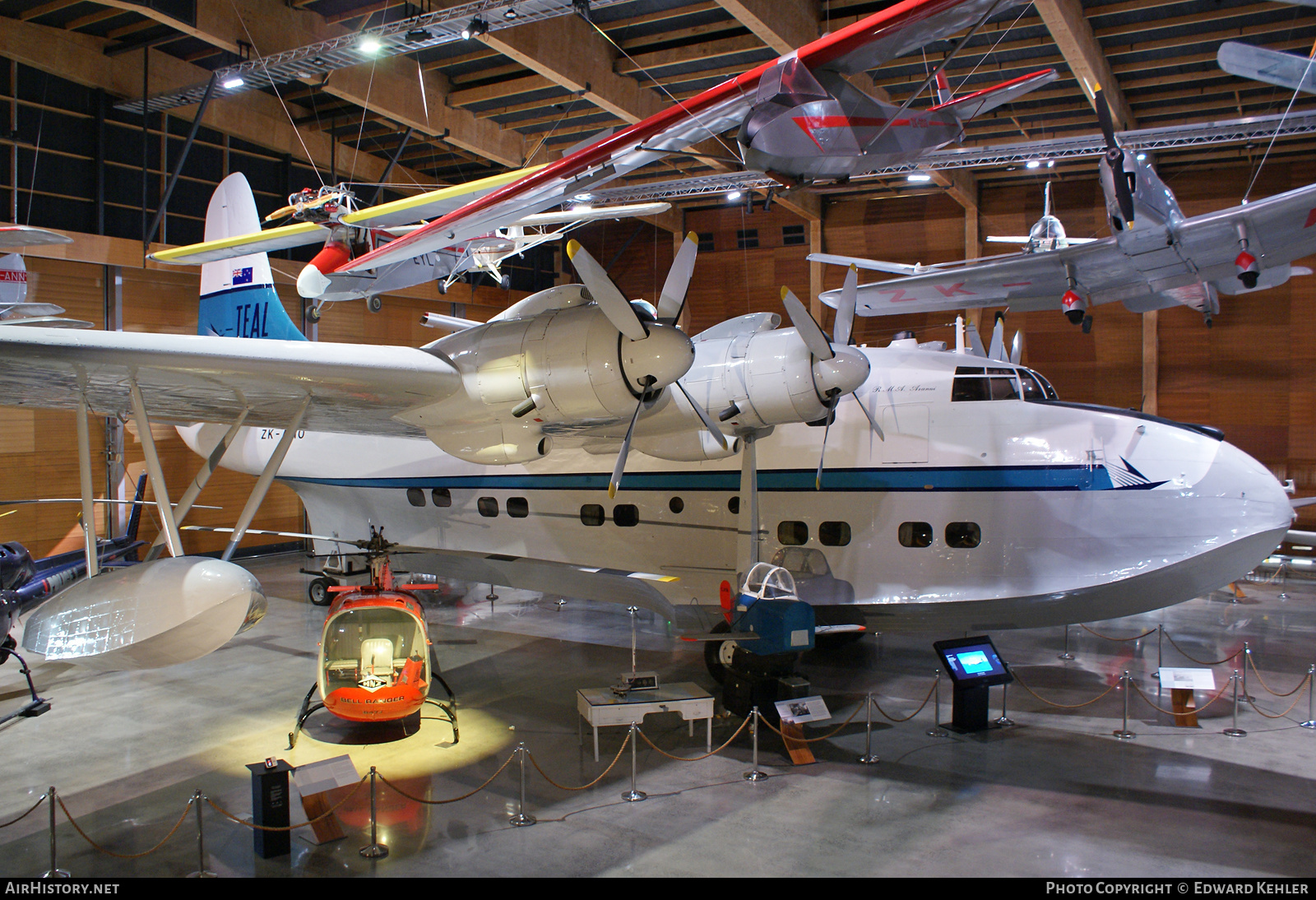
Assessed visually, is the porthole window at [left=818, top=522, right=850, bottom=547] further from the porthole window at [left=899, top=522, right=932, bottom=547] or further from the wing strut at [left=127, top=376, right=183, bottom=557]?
the wing strut at [left=127, top=376, right=183, bottom=557]

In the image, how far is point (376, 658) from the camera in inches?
352

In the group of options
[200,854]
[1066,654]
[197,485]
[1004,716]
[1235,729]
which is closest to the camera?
[200,854]

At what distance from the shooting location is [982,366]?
9.08 metres

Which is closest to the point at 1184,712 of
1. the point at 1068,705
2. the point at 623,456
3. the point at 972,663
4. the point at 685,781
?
the point at 1068,705

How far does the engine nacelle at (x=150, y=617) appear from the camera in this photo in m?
5.83

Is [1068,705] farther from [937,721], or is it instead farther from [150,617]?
[150,617]

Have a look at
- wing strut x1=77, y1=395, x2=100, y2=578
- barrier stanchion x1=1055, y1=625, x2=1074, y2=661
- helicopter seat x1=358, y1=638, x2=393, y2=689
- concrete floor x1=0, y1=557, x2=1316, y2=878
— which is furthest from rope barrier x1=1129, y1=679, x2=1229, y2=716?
wing strut x1=77, y1=395, x2=100, y2=578

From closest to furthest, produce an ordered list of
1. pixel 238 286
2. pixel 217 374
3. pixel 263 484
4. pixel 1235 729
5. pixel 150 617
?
1. pixel 150 617
2. pixel 217 374
3. pixel 263 484
4. pixel 1235 729
5. pixel 238 286

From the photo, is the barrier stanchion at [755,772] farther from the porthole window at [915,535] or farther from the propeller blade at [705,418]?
the porthole window at [915,535]

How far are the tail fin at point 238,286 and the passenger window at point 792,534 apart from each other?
774 centimetres

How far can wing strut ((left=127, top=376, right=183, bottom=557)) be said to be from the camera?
20.7 feet

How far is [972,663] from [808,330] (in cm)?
391

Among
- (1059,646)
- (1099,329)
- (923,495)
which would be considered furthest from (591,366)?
(1099,329)

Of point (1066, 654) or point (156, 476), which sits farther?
point (1066, 654)
